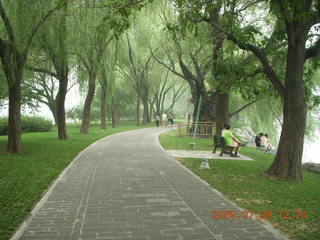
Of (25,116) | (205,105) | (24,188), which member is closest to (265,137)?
(205,105)

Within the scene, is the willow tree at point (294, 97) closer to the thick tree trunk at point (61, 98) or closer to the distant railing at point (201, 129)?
the thick tree trunk at point (61, 98)

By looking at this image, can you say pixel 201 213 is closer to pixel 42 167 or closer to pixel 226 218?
pixel 226 218

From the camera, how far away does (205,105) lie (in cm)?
2222

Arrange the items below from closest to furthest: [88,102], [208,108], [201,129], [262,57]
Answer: [262,57] → [88,102] → [201,129] → [208,108]

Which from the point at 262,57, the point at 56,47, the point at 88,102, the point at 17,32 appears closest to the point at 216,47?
the point at 262,57

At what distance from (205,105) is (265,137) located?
628cm

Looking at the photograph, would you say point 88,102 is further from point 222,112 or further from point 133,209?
point 133,209

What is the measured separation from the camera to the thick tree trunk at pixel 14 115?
10.8 m

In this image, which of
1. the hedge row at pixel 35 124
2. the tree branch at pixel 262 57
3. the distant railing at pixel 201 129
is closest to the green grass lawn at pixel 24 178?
the tree branch at pixel 262 57

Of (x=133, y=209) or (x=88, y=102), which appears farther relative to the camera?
(x=88, y=102)

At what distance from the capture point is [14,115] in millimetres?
10883

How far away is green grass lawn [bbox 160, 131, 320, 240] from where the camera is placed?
15.7 ft
